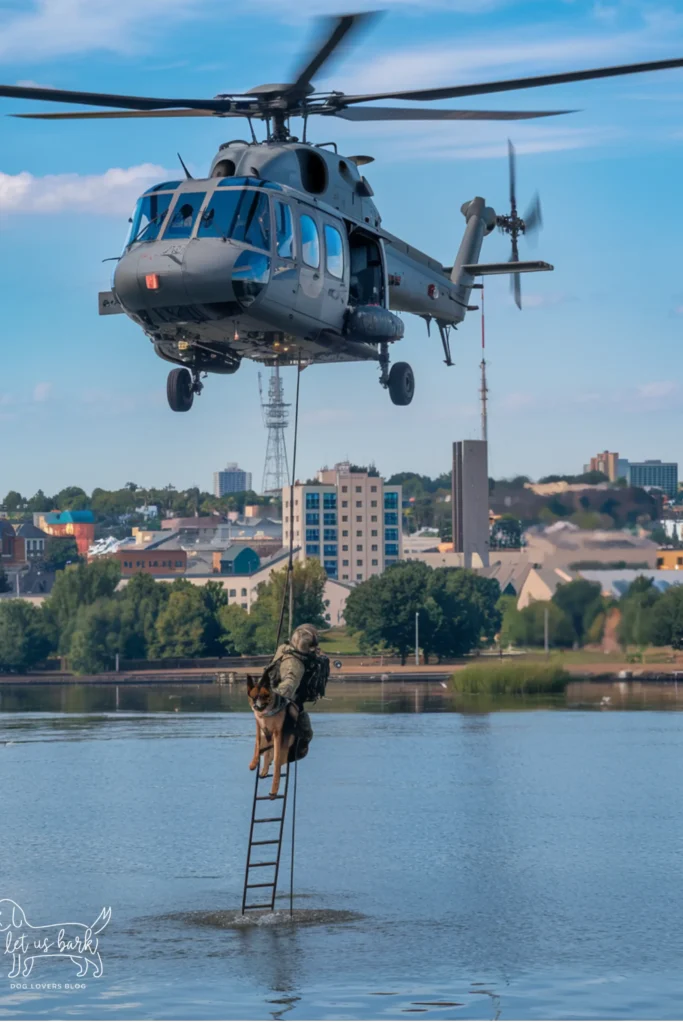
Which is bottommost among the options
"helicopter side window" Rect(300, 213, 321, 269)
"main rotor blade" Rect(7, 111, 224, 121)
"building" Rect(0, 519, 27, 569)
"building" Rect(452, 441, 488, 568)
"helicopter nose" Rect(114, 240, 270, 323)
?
"helicopter nose" Rect(114, 240, 270, 323)

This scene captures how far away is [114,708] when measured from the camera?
105m

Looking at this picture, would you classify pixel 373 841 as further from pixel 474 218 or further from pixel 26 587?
pixel 26 587

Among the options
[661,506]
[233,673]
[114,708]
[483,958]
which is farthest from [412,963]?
[233,673]

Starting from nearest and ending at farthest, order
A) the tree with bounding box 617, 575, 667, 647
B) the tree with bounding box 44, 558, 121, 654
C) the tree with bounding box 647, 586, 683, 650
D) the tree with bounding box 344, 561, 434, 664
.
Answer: the tree with bounding box 617, 575, 667, 647, the tree with bounding box 647, 586, 683, 650, the tree with bounding box 344, 561, 434, 664, the tree with bounding box 44, 558, 121, 654

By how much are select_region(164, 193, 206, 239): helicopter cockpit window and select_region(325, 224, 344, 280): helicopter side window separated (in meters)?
1.94

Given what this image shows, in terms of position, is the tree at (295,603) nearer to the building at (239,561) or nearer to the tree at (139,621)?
the tree at (139,621)

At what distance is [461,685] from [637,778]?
46.7 m

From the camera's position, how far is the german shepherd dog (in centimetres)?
1861

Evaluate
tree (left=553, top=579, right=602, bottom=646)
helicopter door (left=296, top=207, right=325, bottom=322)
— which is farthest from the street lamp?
helicopter door (left=296, top=207, right=325, bottom=322)

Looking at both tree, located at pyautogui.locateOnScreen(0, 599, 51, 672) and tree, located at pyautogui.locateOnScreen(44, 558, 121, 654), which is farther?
tree, located at pyautogui.locateOnScreen(44, 558, 121, 654)

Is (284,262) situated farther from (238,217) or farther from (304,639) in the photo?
(304,639)

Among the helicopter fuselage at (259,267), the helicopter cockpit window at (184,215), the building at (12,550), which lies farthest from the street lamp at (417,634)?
the helicopter cockpit window at (184,215)

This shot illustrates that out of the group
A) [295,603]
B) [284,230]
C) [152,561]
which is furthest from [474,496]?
[152,561]

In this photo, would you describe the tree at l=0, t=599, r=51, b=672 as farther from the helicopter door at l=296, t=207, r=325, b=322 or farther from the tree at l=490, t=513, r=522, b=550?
the helicopter door at l=296, t=207, r=325, b=322
